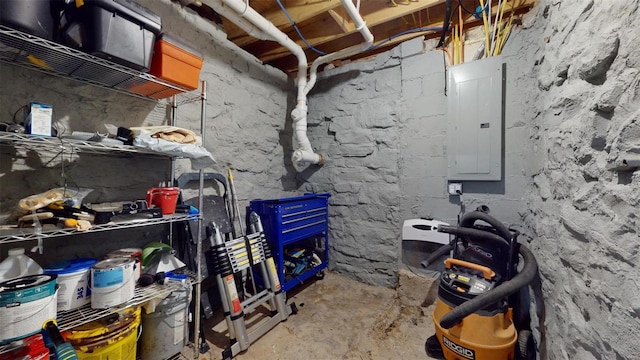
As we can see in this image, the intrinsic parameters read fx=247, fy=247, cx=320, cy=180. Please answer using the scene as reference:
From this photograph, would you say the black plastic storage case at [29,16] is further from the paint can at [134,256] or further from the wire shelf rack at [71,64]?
the paint can at [134,256]

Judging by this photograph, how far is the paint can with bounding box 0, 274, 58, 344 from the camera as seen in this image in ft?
2.57

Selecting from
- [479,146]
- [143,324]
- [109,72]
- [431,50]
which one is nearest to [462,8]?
[431,50]

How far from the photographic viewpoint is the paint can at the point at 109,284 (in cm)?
100

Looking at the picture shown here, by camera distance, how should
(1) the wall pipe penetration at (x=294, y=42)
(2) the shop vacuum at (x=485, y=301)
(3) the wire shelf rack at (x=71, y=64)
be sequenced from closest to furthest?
(3) the wire shelf rack at (x=71, y=64), (2) the shop vacuum at (x=485, y=301), (1) the wall pipe penetration at (x=294, y=42)

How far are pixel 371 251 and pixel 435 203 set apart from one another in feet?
2.38

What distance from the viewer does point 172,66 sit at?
1227 mm

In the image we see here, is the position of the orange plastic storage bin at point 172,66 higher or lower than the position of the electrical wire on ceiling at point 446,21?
lower

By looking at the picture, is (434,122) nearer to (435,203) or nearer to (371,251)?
(435,203)

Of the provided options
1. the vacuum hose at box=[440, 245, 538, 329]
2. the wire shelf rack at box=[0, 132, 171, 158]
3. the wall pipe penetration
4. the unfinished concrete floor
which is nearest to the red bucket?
the wire shelf rack at box=[0, 132, 171, 158]

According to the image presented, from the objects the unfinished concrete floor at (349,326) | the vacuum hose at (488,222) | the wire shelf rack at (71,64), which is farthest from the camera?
the unfinished concrete floor at (349,326)

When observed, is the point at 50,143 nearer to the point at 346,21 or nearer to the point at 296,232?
the point at 296,232

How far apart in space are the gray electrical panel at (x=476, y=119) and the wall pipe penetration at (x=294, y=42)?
79 centimetres

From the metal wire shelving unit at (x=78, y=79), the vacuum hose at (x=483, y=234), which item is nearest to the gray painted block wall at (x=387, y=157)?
the vacuum hose at (x=483, y=234)

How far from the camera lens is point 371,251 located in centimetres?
232
